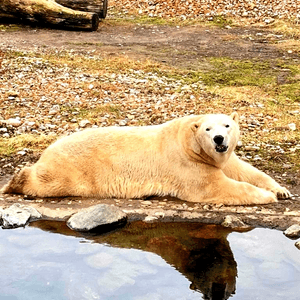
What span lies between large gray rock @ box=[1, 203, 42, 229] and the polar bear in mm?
381

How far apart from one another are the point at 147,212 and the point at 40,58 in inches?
262

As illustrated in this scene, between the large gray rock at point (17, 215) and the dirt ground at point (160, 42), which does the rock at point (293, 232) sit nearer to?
the large gray rock at point (17, 215)

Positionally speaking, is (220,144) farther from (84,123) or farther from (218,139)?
(84,123)

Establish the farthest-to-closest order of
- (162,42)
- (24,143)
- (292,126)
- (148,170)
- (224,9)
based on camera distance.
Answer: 1. (224,9)
2. (162,42)
3. (292,126)
4. (24,143)
5. (148,170)

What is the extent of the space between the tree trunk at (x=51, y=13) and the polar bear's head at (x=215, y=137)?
9010mm

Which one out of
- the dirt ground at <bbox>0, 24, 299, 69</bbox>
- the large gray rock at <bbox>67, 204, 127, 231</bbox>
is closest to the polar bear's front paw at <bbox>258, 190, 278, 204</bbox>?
the large gray rock at <bbox>67, 204, 127, 231</bbox>

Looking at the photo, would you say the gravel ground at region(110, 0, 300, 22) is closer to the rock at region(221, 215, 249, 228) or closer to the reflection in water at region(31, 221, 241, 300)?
the rock at region(221, 215, 249, 228)

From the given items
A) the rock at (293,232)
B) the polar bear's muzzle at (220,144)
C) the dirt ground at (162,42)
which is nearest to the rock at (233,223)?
the rock at (293,232)

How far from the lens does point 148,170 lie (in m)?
5.93

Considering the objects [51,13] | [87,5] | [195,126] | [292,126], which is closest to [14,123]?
[195,126]

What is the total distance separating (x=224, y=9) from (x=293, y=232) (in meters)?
11.6

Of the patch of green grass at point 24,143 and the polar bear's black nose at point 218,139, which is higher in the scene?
the polar bear's black nose at point 218,139

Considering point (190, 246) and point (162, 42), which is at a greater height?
point (162, 42)

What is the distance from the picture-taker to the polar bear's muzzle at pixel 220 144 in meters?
5.33
